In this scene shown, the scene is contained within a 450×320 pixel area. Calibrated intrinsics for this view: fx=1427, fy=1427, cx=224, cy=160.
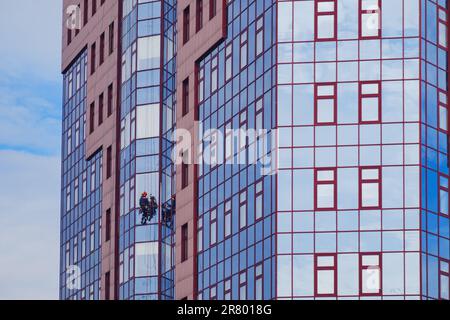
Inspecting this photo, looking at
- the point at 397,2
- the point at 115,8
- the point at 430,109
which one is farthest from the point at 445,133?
the point at 115,8

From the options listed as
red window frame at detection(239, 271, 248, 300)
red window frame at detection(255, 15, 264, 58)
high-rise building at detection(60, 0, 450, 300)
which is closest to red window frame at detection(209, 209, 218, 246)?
high-rise building at detection(60, 0, 450, 300)

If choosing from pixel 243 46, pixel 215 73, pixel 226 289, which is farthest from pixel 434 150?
pixel 215 73

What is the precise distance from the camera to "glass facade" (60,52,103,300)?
11325cm

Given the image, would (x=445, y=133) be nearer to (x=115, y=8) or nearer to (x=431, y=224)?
(x=431, y=224)

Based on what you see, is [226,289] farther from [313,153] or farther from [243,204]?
[313,153]

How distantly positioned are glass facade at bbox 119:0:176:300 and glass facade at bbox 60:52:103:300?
28.0 feet

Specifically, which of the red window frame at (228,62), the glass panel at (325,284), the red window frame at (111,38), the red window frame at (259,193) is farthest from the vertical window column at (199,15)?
the glass panel at (325,284)

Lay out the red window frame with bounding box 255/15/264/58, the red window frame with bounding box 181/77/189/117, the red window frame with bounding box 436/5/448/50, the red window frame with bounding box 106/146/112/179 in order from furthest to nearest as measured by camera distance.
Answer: the red window frame with bounding box 106/146/112/179 → the red window frame with bounding box 181/77/189/117 → the red window frame with bounding box 255/15/264/58 → the red window frame with bounding box 436/5/448/50

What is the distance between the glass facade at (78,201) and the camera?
372 ft

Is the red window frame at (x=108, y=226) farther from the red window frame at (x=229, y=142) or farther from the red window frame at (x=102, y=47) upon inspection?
the red window frame at (x=229, y=142)

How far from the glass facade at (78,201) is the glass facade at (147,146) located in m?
8.53

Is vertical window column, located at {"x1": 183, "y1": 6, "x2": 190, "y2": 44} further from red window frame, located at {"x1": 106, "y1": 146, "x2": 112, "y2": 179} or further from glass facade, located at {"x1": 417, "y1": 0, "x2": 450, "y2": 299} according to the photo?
glass facade, located at {"x1": 417, "y1": 0, "x2": 450, "y2": 299}
